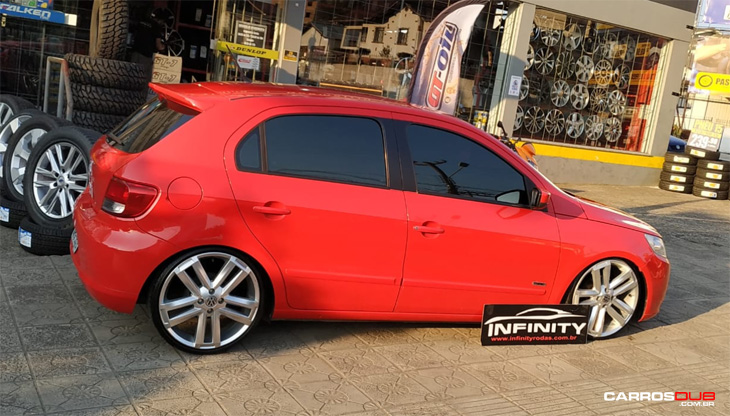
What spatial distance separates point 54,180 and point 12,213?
86 cm

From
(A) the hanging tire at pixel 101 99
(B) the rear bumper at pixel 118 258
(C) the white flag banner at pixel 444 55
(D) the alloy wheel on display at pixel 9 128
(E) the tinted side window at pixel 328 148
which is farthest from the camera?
(C) the white flag banner at pixel 444 55

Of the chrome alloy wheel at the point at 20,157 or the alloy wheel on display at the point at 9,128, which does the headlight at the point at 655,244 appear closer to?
the chrome alloy wheel at the point at 20,157

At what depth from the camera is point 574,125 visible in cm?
1633

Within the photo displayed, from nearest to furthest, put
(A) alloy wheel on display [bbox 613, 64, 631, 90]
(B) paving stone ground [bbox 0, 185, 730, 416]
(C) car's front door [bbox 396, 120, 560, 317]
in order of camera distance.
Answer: (B) paving stone ground [bbox 0, 185, 730, 416]
(C) car's front door [bbox 396, 120, 560, 317]
(A) alloy wheel on display [bbox 613, 64, 631, 90]

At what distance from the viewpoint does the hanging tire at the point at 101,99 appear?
7.35 meters

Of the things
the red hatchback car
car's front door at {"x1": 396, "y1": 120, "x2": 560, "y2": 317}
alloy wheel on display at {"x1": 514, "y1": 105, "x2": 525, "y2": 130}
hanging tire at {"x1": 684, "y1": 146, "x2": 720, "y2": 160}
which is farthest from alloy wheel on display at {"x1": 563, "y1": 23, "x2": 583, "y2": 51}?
car's front door at {"x1": 396, "y1": 120, "x2": 560, "y2": 317}

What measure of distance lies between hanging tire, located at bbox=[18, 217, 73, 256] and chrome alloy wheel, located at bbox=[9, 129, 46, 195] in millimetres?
835

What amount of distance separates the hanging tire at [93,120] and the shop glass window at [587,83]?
9.89 meters

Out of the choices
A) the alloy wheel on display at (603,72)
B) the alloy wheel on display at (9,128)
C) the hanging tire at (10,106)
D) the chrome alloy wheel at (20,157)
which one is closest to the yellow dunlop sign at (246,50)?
the hanging tire at (10,106)

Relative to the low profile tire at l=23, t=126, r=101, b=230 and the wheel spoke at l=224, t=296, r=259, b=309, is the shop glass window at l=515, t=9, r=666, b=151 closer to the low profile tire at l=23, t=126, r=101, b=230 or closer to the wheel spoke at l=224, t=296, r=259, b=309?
the low profile tire at l=23, t=126, r=101, b=230

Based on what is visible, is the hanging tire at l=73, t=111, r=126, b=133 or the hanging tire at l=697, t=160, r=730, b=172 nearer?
the hanging tire at l=73, t=111, r=126, b=133

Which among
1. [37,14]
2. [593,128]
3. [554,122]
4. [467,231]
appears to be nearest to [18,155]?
[467,231]

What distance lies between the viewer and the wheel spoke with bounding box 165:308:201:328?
418cm

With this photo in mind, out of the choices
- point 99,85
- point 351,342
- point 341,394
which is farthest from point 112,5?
point 341,394
